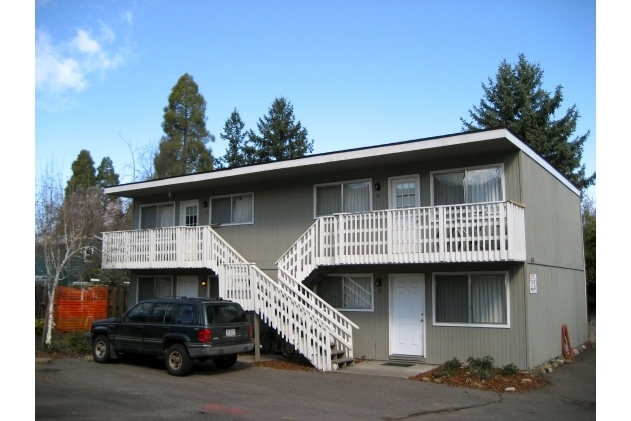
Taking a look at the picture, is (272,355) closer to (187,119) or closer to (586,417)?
(586,417)

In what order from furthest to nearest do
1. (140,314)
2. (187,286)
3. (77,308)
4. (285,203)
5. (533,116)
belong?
(533,116), (77,308), (187,286), (285,203), (140,314)

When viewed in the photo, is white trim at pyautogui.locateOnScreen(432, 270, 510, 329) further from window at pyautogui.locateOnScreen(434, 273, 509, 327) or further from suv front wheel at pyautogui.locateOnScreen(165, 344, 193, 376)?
suv front wheel at pyautogui.locateOnScreen(165, 344, 193, 376)

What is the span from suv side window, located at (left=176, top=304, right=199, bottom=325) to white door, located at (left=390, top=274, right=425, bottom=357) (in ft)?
18.4

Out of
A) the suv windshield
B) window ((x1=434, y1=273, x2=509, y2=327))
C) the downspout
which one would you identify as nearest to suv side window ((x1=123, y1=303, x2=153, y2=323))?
the suv windshield

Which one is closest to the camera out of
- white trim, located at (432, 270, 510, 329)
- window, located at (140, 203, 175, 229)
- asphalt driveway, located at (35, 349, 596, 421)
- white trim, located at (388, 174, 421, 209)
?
asphalt driveway, located at (35, 349, 596, 421)

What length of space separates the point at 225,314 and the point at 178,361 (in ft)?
4.87

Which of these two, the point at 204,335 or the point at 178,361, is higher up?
the point at 204,335

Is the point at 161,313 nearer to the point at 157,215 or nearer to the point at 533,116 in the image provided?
the point at 157,215

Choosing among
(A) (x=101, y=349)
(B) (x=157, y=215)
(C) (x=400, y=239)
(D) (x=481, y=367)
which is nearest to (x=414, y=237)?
(C) (x=400, y=239)

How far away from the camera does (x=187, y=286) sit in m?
21.5

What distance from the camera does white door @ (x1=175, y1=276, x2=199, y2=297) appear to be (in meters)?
21.2
